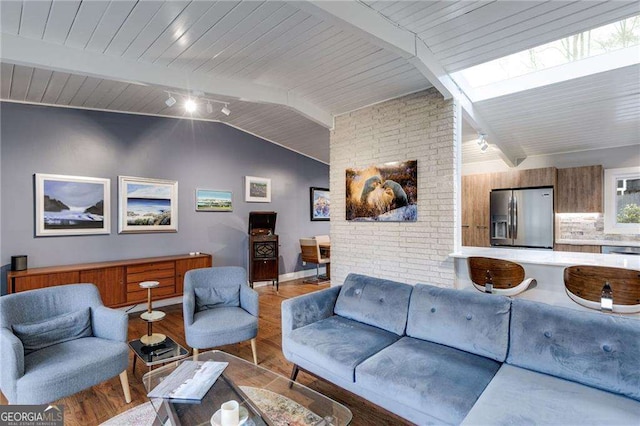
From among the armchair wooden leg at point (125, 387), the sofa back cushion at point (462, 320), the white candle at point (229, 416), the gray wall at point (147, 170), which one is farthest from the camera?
the gray wall at point (147, 170)

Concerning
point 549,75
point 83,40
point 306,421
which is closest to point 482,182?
point 549,75

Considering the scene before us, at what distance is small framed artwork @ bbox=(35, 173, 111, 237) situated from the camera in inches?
154

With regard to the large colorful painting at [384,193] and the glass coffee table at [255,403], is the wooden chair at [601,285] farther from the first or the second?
the glass coffee table at [255,403]

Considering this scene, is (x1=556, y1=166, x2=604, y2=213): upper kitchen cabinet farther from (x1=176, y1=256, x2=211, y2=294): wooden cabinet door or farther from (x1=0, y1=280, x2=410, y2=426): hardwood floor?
(x1=176, y1=256, x2=211, y2=294): wooden cabinet door

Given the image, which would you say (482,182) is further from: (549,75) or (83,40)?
(83,40)

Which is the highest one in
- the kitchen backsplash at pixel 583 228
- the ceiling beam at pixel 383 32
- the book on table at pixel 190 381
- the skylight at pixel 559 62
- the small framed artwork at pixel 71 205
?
the skylight at pixel 559 62

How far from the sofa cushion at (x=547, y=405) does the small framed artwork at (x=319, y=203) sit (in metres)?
5.53

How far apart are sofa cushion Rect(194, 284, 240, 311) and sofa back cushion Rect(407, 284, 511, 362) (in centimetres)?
178

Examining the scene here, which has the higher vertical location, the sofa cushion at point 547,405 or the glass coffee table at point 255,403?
the sofa cushion at point 547,405

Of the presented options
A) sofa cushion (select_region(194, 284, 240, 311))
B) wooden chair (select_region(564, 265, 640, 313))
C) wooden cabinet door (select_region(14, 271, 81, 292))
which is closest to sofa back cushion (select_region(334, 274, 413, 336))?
sofa cushion (select_region(194, 284, 240, 311))

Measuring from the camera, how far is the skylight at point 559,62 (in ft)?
9.53

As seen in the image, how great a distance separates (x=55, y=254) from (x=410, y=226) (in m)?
4.49

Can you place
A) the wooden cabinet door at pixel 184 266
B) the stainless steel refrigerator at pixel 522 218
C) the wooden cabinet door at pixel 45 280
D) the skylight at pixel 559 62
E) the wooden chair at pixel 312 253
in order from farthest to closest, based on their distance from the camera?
the wooden chair at pixel 312 253
the stainless steel refrigerator at pixel 522 218
the wooden cabinet door at pixel 184 266
the wooden cabinet door at pixel 45 280
the skylight at pixel 559 62

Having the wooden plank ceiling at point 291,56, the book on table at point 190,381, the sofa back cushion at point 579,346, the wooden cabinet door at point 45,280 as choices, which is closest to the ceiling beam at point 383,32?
the wooden plank ceiling at point 291,56
